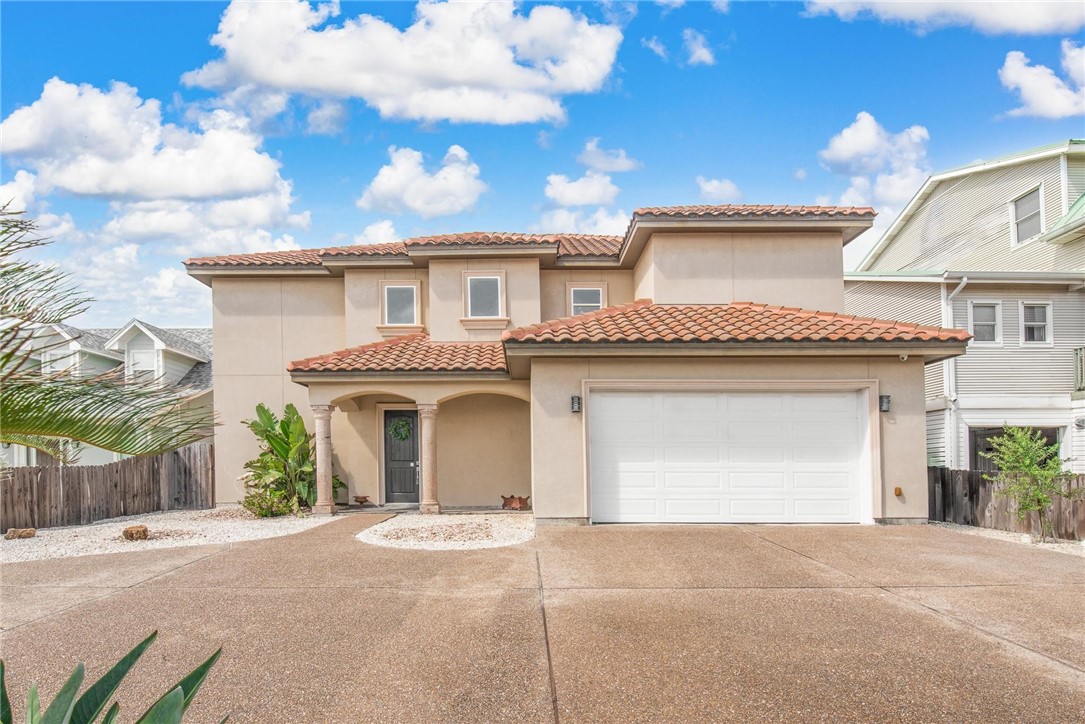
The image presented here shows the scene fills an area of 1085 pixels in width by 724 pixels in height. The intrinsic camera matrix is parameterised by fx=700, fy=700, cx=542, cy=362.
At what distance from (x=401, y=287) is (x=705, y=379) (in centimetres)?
807

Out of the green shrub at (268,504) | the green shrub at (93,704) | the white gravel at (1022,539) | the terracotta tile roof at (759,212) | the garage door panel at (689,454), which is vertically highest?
the terracotta tile roof at (759,212)

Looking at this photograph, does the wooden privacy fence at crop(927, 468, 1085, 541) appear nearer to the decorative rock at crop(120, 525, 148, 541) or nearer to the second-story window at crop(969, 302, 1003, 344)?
the second-story window at crop(969, 302, 1003, 344)

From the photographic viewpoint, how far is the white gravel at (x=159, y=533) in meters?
10.6

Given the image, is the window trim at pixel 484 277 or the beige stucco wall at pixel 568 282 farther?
the beige stucco wall at pixel 568 282

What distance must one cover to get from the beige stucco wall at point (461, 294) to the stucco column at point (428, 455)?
2683 mm

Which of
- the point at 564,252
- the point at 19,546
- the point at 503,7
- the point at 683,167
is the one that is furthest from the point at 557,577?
the point at 683,167

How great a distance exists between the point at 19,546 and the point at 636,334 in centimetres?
1051

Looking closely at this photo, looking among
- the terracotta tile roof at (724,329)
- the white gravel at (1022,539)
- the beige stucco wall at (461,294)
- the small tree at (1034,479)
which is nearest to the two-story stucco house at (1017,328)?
the white gravel at (1022,539)

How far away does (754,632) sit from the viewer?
5695 millimetres

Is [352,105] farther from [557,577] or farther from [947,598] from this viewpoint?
[947,598]

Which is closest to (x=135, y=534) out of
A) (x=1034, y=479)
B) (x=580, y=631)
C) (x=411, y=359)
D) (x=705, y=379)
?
(x=411, y=359)

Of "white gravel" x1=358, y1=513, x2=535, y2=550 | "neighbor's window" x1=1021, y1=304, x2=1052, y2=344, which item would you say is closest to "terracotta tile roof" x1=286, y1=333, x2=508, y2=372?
"white gravel" x1=358, y1=513, x2=535, y2=550

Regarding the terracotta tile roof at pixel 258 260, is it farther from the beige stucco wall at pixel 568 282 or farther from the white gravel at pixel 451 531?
the white gravel at pixel 451 531

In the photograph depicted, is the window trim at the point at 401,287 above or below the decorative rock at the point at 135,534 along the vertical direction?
above
